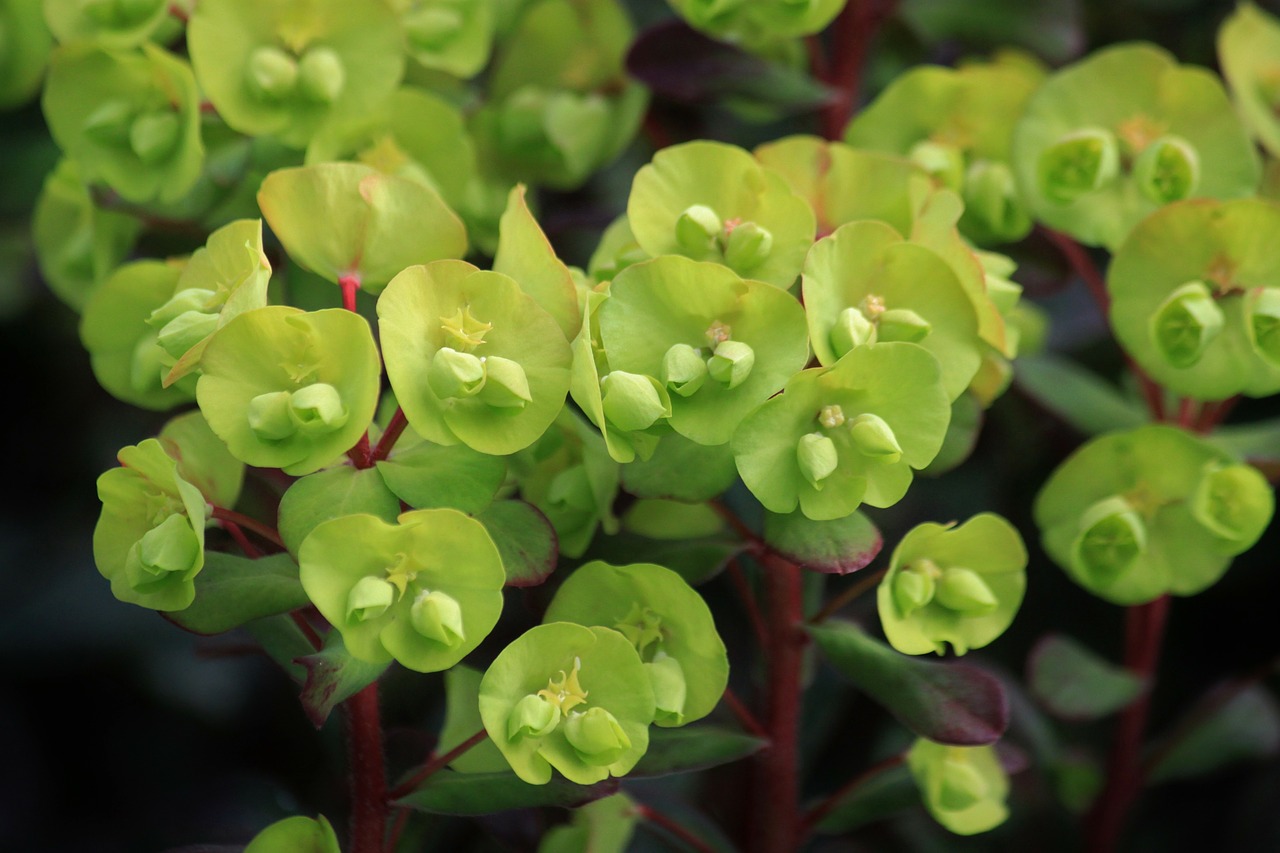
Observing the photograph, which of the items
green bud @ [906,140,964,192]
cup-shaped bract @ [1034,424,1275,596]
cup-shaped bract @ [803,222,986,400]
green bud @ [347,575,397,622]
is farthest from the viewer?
green bud @ [906,140,964,192]

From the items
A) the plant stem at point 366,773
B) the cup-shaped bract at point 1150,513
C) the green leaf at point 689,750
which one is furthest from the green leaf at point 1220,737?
the plant stem at point 366,773

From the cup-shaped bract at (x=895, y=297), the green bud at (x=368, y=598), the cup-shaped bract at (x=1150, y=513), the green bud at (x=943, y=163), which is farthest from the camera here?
the green bud at (x=943, y=163)

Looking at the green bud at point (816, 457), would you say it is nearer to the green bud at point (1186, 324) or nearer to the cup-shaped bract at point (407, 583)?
the cup-shaped bract at point (407, 583)

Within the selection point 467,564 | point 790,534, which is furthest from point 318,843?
point 790,534

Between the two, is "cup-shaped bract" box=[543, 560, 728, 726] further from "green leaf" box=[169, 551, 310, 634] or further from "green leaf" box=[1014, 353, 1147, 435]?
"green leaf" box=[1014, 353, 1147, 435]

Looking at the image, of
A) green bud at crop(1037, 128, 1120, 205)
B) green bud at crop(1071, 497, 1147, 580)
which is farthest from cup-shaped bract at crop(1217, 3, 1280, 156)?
green bud at crop(1071, 497, 1147, 580)

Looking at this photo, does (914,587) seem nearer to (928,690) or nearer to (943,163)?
(928,690)
